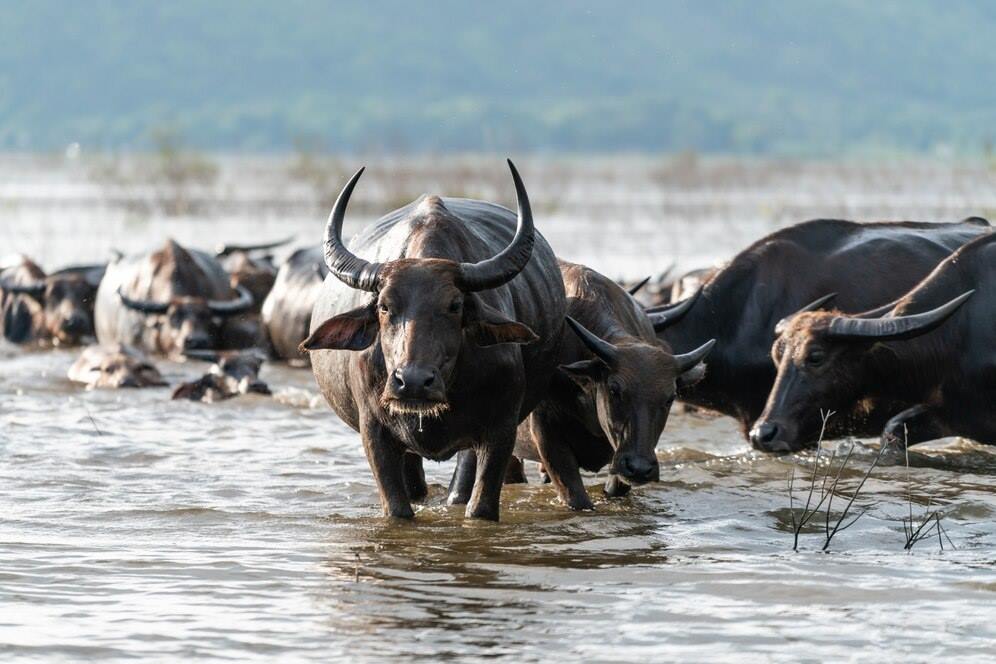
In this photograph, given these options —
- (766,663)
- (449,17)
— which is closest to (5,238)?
(766,663)

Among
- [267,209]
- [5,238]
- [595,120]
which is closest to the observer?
[5,238]

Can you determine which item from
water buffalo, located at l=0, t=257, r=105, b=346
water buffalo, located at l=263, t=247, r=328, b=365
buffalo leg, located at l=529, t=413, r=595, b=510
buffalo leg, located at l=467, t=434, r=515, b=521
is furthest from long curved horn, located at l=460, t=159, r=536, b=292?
water buffalo, located at l=0, t=257, r=105, b=346

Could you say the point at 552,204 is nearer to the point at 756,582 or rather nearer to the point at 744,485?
the point at 744,485

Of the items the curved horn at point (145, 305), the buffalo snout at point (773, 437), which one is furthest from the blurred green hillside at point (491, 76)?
the buffalo snout at point (773, 437)

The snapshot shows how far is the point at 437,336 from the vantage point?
7453mm

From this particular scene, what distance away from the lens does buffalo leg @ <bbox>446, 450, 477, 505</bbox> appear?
909cm

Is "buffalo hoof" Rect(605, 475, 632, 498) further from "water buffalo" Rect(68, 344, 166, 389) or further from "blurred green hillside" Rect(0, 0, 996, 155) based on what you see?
"blurred green hillside" Rect(0, 0, 996, 155)

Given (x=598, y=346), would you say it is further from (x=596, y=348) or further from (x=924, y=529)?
(x=924, y=529)

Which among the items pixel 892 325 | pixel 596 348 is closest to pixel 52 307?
pixel 892 325

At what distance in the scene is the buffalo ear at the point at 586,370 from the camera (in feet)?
28.3

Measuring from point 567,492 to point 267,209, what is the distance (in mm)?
28061

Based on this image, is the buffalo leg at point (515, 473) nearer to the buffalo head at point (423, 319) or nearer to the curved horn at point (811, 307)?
the curved horn at point (811, 307)

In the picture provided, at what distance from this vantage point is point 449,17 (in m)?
189

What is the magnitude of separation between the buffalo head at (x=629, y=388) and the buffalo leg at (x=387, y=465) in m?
1.00
